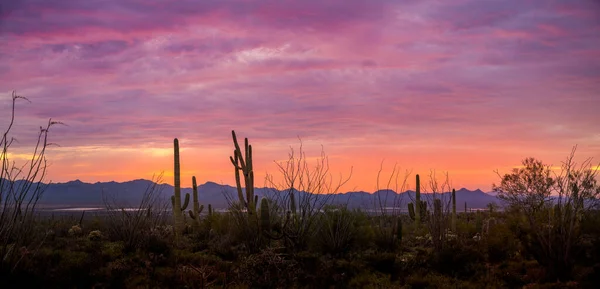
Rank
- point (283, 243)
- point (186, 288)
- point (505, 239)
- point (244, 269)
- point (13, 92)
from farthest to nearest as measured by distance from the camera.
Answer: point (505, 239) < point (283, 243) < point (244, 269) < point (186, 288) < point (13, 92)

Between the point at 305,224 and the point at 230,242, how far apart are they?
257 centimetres

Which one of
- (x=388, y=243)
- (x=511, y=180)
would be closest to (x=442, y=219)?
(x=388, y=243)

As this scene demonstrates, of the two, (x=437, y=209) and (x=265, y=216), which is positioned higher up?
(x=437, y=209)

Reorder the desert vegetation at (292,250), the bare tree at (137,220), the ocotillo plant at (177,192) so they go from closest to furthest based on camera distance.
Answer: the desert vegetation at (292,250)
the bare tree at (137,220)
the ocotillo plant at (177,192)

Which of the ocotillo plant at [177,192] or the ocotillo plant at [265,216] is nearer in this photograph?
the ocotillo plant at [265,216]

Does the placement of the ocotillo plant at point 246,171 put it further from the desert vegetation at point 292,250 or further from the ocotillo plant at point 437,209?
the ocotillo plant at point 437,209

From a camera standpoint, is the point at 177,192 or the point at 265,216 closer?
the point at 265,216

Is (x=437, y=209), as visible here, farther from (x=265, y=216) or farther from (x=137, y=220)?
(x=137, y=220)

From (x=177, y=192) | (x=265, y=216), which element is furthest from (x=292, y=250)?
(x=177, y=192)

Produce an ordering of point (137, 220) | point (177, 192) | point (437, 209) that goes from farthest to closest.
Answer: point (177, 192) < point (137, 220) < point (437, 209)

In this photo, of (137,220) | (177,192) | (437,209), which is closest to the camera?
(437,209)

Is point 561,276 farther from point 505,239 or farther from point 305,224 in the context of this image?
point 305,224

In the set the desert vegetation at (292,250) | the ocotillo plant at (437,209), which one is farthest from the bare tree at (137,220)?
the ocotillo plant at (437,209)

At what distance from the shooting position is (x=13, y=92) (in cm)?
1162
